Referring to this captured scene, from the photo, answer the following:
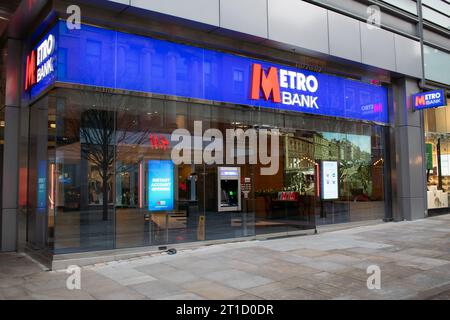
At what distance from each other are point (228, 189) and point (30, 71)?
5938mm

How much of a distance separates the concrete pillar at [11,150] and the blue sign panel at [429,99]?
45.8 feet

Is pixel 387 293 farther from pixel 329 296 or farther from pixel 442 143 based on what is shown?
pixel 442 143

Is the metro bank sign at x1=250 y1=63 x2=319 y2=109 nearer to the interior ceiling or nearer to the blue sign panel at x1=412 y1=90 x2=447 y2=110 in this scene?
the blue sign panel at x1=412 y1=90 x2=447 y2=110

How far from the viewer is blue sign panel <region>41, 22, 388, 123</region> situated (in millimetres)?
9359

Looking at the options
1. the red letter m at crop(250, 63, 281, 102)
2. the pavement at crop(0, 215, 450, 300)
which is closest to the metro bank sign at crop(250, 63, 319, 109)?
the red letter m at crop(250, 63, 281, 102)

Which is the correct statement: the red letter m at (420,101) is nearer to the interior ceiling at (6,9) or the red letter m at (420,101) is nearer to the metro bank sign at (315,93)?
the metro bank sign at (315,93)

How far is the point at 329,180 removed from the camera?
1470 cm

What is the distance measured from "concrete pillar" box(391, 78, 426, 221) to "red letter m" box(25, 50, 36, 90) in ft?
42.7

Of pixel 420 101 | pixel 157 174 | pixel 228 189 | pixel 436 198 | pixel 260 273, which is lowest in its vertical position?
pixel 260 273

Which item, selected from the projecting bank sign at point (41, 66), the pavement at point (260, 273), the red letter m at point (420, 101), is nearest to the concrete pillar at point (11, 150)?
the projecting bank sign at point (41, 66)

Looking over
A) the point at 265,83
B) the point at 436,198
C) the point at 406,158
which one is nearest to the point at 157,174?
the point at 265,83

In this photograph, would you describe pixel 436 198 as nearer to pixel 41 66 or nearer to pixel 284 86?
pixel 284 86

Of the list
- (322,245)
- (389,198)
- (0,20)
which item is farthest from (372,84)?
(0,20)

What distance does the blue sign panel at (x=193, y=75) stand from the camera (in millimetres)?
9359
